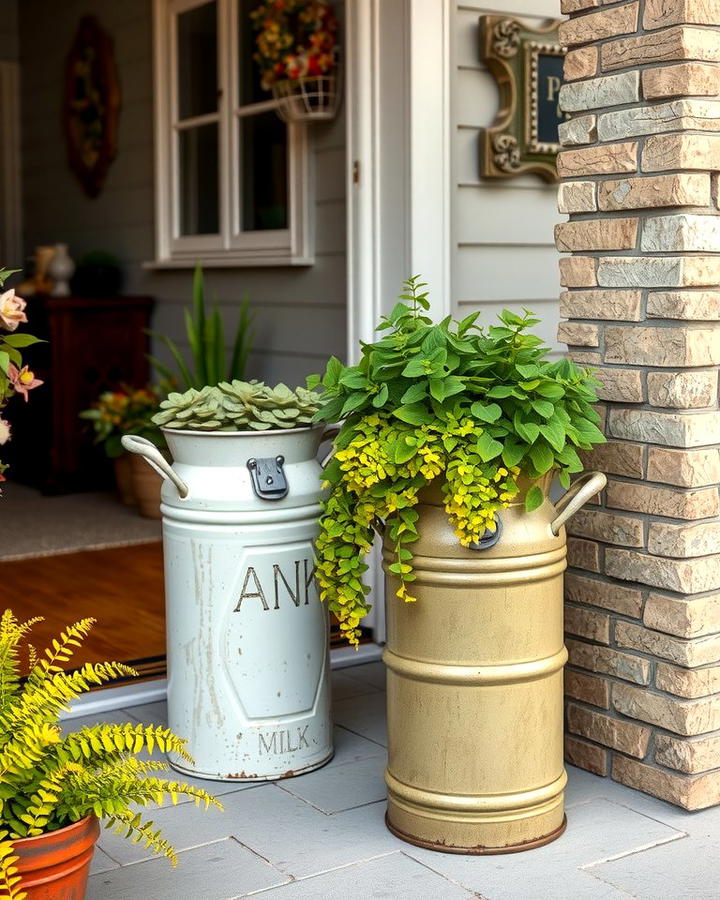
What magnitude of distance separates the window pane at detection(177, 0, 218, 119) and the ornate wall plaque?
164cm

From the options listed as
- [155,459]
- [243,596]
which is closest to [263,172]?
[155,459]

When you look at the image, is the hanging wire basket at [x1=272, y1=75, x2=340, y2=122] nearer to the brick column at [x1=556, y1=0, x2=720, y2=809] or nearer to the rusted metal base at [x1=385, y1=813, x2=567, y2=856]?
the brick column at [x1=556, y1=0, x2=720, y2=809]

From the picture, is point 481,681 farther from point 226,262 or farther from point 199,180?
point 199,180

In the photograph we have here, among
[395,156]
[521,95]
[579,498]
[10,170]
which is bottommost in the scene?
[579,498]

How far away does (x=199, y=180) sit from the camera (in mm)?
5523

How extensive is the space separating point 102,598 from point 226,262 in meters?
1.58

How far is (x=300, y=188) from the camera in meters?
4.59

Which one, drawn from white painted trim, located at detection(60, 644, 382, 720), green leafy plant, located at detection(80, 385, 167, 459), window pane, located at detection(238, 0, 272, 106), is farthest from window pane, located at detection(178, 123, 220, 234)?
white painted trim, located at detection(60, 644, 382, 720)

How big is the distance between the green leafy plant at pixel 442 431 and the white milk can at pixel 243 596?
292mm

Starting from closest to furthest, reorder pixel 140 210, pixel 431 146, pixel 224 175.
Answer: pixel 431 146 → pixel 224 175 → pixel 140 210

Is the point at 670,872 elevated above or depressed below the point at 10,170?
below

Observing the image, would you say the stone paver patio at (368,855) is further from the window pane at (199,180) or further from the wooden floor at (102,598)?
the window pane at (199,180)

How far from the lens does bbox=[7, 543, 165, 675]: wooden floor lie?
372 cm

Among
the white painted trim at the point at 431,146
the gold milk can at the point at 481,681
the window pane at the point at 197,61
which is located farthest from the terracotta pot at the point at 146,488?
the gold milk can at the point at 481,681
